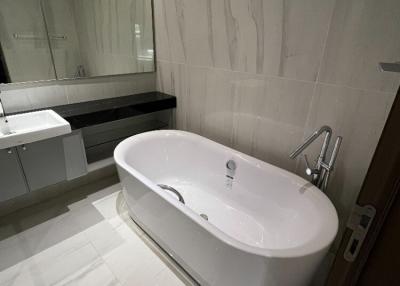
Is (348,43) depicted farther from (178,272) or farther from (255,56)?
(178,272)

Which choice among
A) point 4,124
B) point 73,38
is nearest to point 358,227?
point 4,124

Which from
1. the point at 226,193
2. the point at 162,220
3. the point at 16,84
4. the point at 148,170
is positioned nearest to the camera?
the point at 162,220

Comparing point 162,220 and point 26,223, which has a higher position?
point 162,220

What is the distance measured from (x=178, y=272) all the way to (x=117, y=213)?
746mm

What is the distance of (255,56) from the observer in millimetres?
1564

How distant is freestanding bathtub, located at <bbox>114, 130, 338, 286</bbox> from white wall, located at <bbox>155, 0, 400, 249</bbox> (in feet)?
0.73

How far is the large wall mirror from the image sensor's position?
1.59 meters

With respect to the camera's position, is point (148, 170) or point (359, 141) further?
point (148, 170)

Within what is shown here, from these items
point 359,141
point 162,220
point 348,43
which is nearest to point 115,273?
point 162,220

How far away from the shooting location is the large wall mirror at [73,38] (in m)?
1.59

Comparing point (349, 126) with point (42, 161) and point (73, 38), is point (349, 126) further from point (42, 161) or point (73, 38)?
point (73, 38)

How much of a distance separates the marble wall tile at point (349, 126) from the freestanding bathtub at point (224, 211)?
235 millimetres

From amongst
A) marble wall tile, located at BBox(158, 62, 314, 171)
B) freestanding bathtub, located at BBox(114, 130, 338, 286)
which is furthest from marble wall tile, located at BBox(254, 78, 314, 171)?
freestanding bathtub, located at BBox(114, 130, 338, 286)

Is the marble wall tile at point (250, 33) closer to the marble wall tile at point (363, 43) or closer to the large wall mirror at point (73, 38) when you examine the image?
→ the marble wall tile at point (363, 43)
